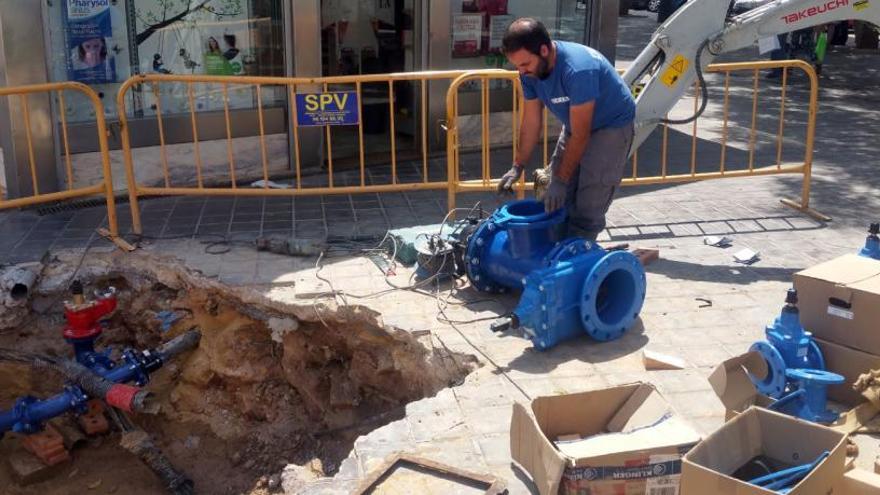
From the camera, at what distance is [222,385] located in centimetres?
677

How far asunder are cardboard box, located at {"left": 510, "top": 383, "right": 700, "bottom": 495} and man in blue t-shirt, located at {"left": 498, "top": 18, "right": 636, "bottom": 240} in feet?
5.74

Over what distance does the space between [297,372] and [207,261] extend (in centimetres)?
109

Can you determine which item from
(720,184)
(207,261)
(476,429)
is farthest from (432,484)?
(720,184)

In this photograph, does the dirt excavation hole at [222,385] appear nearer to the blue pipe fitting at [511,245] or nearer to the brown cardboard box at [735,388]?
the blue pipe fitting at [511,245]

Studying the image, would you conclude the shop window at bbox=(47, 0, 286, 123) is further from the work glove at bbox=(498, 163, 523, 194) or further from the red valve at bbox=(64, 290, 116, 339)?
the work glove at bbox=(498, 163, 523, 194)

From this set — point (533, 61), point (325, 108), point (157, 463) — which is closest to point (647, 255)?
point (533, 61)

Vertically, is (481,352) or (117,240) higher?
(117,240)

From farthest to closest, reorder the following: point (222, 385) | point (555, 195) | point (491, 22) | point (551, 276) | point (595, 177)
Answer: point (491, 22), point (222, 385), point (595, 177), point (555, 195), point (551, 276)

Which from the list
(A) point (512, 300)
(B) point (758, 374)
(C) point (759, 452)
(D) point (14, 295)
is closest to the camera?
(C) point (759, 452)

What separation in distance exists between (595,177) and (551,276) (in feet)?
2.92

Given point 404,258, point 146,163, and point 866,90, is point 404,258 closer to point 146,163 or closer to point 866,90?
point 146,163

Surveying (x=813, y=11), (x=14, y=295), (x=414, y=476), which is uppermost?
(x=813, y=11)

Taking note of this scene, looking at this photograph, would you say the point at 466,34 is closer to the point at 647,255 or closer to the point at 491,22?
the point at 491,22

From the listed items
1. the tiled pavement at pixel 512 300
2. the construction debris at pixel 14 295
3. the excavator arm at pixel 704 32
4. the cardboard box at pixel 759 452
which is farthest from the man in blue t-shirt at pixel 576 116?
the construction debris at pixel 14 295
